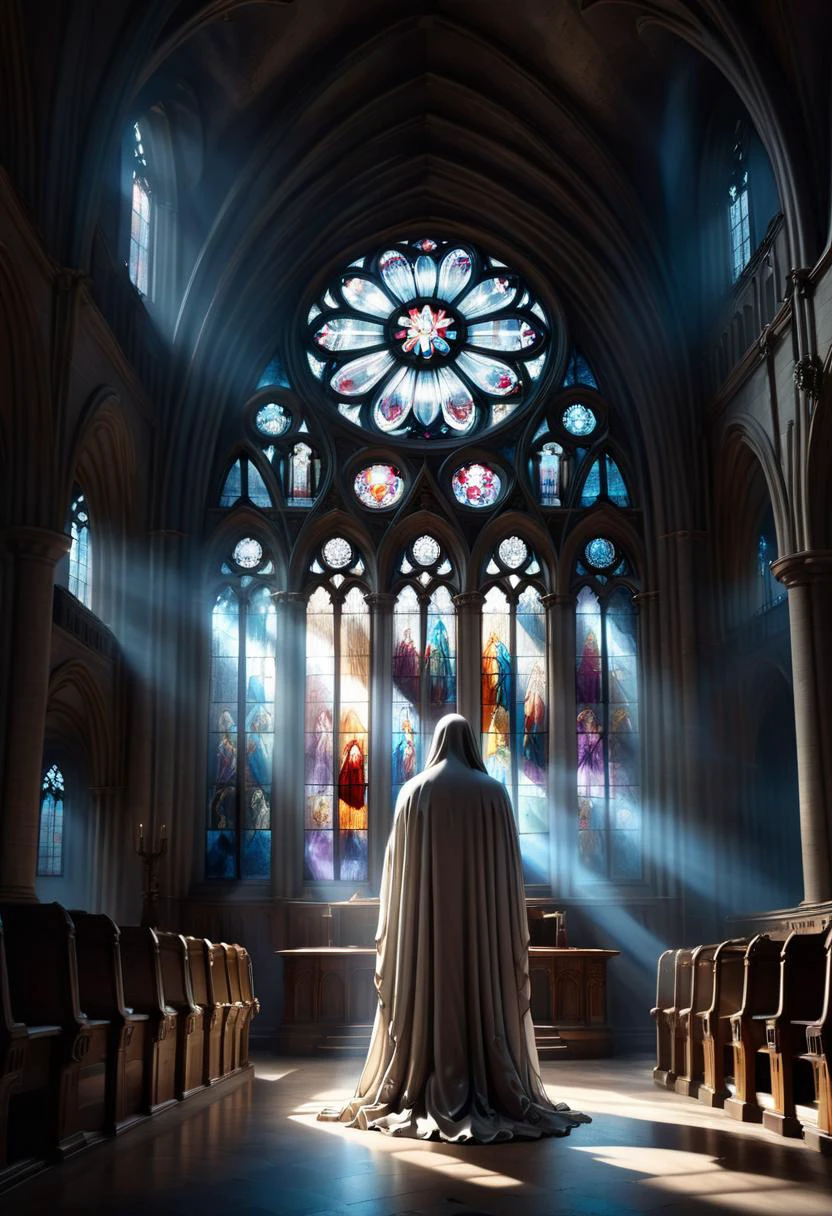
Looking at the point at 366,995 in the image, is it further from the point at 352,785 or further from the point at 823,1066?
the point at 823,1066

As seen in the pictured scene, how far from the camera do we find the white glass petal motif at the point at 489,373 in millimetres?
21406

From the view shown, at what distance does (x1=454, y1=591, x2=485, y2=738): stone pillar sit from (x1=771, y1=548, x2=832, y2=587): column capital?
19.4 ft

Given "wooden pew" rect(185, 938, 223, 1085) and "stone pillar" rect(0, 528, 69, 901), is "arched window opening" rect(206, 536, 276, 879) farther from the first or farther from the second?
"wooden pew" rect(185, 938, 223, 1085)

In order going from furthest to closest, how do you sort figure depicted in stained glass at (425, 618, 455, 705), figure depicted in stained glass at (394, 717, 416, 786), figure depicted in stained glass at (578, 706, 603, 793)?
figure depicted in stained glass at (425, 618, 455, 705) < figure depicted in stained glass at (394, 717, 416, 786) < figure depicted in stained glass at (578, 706, 603, 793)

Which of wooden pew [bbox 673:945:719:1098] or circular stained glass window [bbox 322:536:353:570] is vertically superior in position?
circular stained glass window [bbox 322:536:353:570]

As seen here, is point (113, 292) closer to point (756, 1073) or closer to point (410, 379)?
point (410, 379)

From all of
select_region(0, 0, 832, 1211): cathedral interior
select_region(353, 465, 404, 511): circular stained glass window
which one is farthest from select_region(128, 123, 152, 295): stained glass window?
select_region(353, 465, 404, 511): circular stained glass window

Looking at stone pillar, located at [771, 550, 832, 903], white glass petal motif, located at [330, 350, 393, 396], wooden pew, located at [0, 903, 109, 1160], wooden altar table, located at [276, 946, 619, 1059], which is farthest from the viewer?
white glass petal motif, located at [330, 350, 393, 396]

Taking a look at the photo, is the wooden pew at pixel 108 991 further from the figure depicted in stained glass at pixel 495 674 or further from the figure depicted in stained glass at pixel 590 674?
the figure depicted in stained glass at pixel 590 674

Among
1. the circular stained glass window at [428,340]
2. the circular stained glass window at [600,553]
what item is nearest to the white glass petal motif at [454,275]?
the circular stained glass window at [428,340]

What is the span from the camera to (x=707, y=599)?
62.7ft

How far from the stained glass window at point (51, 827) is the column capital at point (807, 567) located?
1308 cm

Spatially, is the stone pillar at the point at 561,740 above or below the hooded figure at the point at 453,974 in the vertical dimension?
above

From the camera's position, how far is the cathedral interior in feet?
59.3
